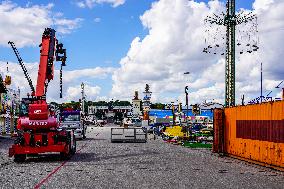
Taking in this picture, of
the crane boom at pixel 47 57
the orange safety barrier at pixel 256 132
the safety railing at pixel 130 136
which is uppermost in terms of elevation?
the crane boom at pixel 47 57

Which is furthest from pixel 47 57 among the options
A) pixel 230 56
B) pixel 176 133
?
pixel 230 56

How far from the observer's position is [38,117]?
25047 mm

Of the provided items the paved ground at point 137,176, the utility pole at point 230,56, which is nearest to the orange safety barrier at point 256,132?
the paved ground at point 137,176

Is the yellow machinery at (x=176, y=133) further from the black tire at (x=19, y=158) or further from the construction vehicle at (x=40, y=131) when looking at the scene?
the black tire at (x=19, y=158)

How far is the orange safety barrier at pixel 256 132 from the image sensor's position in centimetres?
2063

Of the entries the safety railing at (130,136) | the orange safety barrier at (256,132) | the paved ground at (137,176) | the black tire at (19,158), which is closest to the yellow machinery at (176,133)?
the safety railing at (130,136)

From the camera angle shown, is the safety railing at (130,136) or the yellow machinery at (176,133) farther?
the yellow machinery at (176,133)

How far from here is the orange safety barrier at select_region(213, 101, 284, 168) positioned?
20.6 metres

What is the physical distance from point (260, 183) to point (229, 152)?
12.6m

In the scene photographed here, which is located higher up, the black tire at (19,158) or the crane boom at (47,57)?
the crane boom at (47,57)

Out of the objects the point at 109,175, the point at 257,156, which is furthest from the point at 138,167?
the point at 257,156

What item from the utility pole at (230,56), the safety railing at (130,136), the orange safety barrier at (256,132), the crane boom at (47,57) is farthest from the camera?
the utility pole at (230,56)

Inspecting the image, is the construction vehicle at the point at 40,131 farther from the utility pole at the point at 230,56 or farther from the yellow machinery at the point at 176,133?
the utility pole at the point at 230,56

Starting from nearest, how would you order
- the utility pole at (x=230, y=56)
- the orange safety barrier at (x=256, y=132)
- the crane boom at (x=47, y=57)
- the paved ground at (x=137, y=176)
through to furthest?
the paved ground at (x=137, y=176) → the orange safety barrier at (x=256, y=132) → the crane boom at (x=47, y=57) → the utility pole at (x=230, y=56)
